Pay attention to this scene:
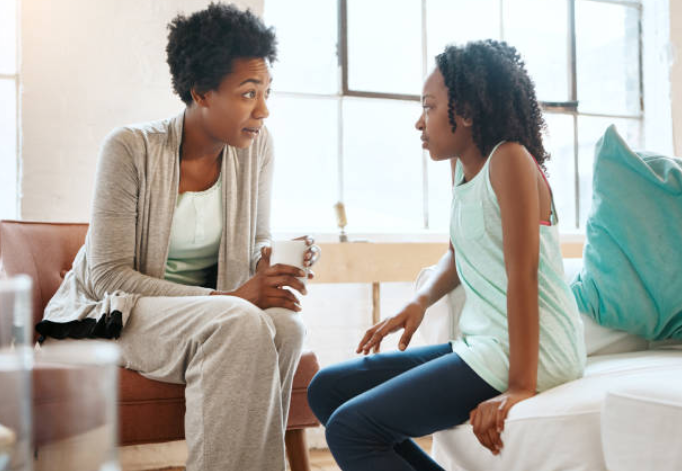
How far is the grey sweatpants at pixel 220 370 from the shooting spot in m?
1.15

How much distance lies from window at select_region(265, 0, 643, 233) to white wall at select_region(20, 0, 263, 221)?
61 cm

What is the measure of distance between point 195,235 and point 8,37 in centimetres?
146

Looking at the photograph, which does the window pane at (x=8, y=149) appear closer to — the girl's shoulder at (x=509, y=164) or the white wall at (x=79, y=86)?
the white wall at (x=79, y=86)

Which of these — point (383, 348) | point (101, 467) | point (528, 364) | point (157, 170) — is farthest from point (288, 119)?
point (101, 467)

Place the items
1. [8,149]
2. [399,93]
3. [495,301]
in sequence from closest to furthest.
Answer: [495,301], [8,149], [399,93]

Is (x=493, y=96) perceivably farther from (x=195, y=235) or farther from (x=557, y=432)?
(x=195, y=235)

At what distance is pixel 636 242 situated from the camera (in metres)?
1.37

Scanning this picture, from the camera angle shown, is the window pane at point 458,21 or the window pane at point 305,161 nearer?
the window pane at point 305,161

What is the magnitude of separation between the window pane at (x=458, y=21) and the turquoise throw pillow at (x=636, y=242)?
170cm

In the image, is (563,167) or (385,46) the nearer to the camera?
(385,46)

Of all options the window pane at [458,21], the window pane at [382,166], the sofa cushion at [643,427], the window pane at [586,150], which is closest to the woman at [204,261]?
the sofa cushion at [643,427]

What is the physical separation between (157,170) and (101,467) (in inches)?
48.8

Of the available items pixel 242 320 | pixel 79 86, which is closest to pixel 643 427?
pixel 242 320

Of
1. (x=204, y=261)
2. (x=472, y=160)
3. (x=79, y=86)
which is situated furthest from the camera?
(x=79, y=86)
